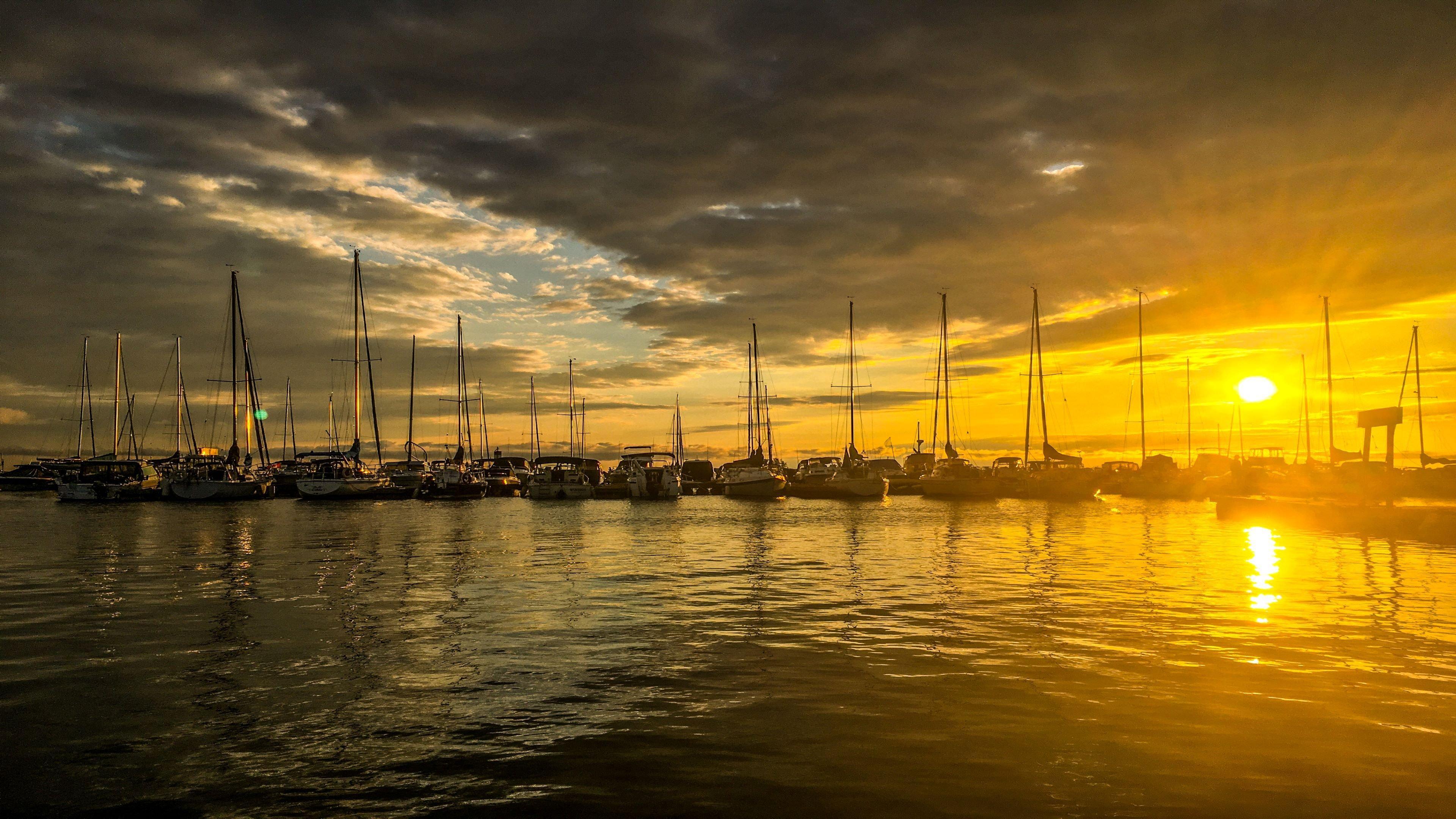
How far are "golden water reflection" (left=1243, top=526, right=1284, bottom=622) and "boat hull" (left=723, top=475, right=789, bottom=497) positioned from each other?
160 feet

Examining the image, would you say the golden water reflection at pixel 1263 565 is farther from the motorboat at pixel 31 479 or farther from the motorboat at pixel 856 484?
the motorboat at pixel 31 479

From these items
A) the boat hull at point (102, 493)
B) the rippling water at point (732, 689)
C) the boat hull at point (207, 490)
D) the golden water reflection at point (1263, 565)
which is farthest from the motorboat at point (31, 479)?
the golden water reflection at point (1263, 565)

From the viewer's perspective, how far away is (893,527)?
51.6 metres

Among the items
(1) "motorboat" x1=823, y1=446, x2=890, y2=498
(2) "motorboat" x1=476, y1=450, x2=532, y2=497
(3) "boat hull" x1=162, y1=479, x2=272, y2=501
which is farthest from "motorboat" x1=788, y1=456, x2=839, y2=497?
(3) "boat hull" x1=162, y1=479, x2=272, y2=501

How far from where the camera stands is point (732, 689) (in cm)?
1288

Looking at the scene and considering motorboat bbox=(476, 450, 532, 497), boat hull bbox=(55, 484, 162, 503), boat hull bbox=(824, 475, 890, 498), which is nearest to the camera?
boat hull bbox=(55, 484, 162, 503)

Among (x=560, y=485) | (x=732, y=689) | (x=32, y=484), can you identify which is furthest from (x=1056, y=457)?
(x=32, y=484)

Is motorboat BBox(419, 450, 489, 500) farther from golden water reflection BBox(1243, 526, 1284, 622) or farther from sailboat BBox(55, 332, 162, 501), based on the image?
golden water reflection BBox(1243, 526, 1284, 622)

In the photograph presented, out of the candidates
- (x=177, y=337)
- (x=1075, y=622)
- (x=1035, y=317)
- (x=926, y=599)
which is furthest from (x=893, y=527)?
(x=177, y=337)

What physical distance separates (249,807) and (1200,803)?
984 cm

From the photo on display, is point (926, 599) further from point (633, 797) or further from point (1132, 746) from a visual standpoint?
point (633, 797)

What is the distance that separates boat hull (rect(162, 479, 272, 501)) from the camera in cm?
8500

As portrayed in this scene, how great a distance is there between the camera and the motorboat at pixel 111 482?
284 feet

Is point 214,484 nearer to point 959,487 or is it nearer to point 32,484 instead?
point 32,484
